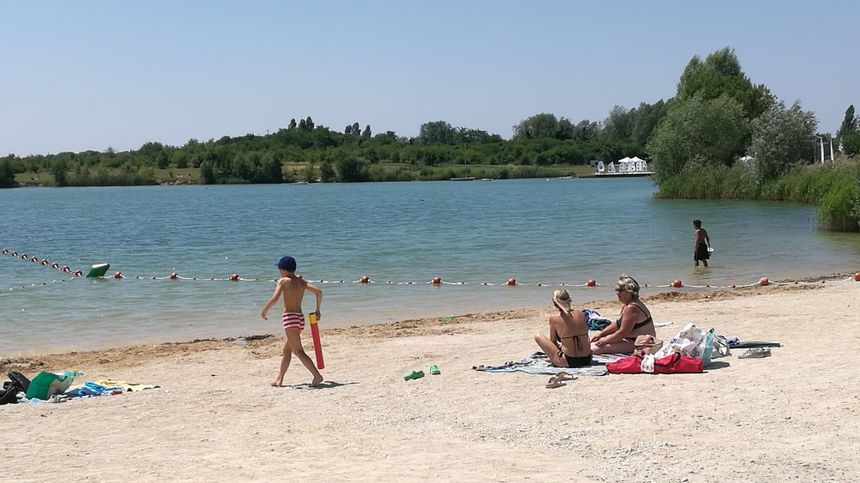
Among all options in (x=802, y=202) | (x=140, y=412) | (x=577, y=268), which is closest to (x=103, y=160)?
(x=802, y=202)

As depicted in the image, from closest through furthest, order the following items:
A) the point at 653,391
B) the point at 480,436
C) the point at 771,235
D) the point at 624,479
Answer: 1. the point at 624,479
2. the point at 480,436
3. the point at 653,391
4. the point at 771,235

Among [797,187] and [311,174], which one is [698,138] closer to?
[797,187]

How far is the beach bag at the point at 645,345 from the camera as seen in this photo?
11.5m

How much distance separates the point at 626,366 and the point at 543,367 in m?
1.09

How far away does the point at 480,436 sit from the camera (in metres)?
8.82

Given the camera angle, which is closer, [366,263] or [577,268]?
[577,268]

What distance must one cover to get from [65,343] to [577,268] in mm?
14809

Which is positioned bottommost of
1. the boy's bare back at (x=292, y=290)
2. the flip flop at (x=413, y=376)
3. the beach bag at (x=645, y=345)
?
the flip flop at (x=413, y=376)

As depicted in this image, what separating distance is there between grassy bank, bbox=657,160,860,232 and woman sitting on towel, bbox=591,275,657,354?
80.0 feet

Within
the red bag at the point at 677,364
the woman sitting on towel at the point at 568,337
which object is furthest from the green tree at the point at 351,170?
the red bag at the point at 677,364

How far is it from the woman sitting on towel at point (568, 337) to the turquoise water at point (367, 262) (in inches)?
305

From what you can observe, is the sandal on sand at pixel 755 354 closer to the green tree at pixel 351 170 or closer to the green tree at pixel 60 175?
the green tree at pixel 351 170

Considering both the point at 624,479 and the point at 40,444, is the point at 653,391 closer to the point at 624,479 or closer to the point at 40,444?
the point at 624,479

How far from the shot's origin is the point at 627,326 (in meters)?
12.0
